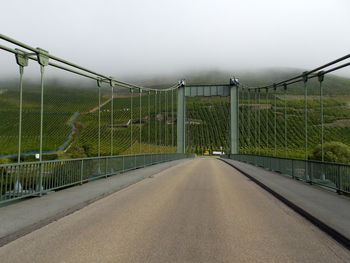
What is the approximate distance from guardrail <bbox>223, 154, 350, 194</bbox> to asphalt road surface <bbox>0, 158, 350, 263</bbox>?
8.29ft

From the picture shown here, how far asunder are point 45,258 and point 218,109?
5448 inches

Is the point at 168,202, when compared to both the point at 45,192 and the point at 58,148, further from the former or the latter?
the point at 58,148

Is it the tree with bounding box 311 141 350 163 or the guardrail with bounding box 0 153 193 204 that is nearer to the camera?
the guardrail with bounding box 0 153 193 204

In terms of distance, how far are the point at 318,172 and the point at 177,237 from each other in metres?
8.50

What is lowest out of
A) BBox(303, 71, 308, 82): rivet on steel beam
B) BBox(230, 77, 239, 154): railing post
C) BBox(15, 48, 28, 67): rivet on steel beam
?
BBox(15, 48, 28, 67): rivet on steel beam

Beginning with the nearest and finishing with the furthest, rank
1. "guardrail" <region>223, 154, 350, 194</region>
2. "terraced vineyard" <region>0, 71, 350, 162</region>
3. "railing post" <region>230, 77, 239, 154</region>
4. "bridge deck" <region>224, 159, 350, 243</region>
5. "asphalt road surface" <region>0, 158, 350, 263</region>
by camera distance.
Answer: "asphalt road surface" <region>0, 158, 350, 263</region>
"bridge deck" <region>224, 159, 350, 243</region>
"guardrail" <region>223, 154, 350, 194</region>
"railing post" <region>230, 77, 239, 154</region>
"terraced vineyard" <region>0, 71, 350, 162</region>

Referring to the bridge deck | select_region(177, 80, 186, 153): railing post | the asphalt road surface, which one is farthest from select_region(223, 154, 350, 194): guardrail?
select_region(177, 80, 186, 153): railing post

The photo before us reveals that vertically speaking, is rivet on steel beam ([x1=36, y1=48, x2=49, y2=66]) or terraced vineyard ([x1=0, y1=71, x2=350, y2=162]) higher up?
terraced vineyard ([x1=0, y1=71, x2=350, y2=162])

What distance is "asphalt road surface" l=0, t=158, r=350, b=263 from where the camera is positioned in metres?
4.33

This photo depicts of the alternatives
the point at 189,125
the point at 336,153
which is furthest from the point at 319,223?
the point at 189,125

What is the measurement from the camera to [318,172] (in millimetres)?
12180

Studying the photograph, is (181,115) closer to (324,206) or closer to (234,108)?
(234,108)

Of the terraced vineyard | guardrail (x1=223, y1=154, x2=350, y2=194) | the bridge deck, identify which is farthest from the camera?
the terraced vineyard

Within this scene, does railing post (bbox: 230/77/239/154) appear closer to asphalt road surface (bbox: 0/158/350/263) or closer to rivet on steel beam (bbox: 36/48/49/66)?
rivet on steel beam (bbox: 36/48/49/66)
